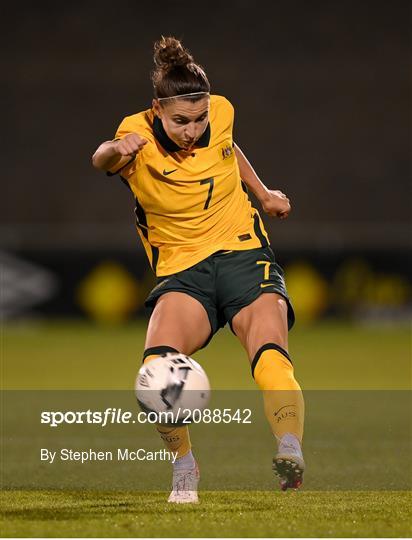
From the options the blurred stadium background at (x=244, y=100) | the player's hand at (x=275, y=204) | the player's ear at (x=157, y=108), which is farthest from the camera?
the blurred stadium background at (x=244, y=100)

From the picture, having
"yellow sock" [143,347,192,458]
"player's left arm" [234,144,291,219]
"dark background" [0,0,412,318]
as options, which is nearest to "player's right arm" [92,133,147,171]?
"player's left arm" [234,144,291,219]

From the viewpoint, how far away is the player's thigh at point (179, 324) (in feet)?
16.3

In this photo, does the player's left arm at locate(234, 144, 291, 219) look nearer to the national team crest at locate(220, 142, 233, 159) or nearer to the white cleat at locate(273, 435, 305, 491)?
the national team crest at locate(220, 142, 233, 159)

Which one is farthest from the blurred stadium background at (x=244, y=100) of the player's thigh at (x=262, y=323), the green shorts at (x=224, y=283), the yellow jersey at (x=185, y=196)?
the player's thigh at (x=262, y=323)

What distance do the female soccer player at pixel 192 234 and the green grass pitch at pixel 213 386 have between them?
15.7 inches

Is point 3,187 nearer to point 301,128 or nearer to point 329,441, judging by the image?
point 301,128

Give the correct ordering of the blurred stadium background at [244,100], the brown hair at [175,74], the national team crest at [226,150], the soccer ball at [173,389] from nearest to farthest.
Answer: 1. the soccer ball at [173,389]
2. the brown hair at [175,74]
3. the national team crest at [226,150]
4. the blurred stadium background at [244,100]

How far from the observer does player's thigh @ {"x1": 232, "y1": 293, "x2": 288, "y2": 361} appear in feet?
16.3

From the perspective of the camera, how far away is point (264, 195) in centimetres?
544

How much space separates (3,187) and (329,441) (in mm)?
15251

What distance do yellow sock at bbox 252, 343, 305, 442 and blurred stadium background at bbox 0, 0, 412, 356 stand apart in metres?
14.7

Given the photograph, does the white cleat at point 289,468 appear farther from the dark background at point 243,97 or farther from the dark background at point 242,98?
the dark background at point 243,97

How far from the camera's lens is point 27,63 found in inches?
905

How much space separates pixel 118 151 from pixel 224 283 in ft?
2.57
